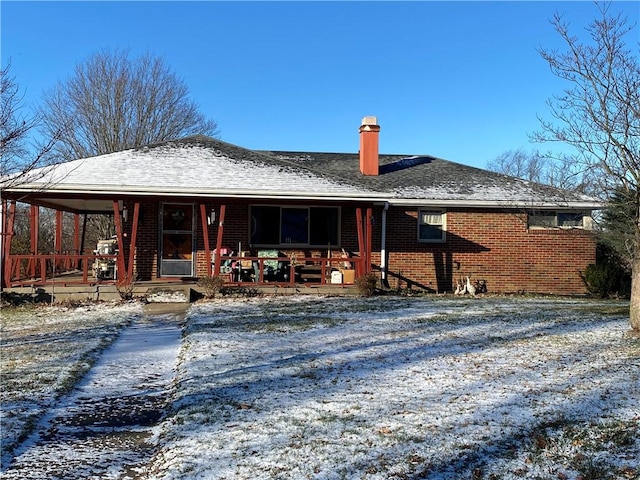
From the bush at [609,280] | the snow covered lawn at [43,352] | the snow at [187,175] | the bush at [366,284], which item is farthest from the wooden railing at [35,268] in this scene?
the bush at [609,280]

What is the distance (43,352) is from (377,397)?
484 cm

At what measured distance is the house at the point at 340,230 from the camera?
47.0 ft

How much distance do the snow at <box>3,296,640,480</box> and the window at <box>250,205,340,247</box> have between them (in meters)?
5.41

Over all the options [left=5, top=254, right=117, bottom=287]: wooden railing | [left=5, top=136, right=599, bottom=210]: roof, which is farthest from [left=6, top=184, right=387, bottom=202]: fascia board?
[left=5, top=254, right=117, bottom=287]: wooden railing

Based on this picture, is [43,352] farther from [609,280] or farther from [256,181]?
[609,280]

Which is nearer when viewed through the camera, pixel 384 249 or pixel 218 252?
pixel 218 252

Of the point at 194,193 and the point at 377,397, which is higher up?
the point at 194,193

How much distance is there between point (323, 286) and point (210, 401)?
8.50 meters

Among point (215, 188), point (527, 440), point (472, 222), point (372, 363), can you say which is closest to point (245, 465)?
point (527, 440)

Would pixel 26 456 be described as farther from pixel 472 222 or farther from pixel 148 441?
pixel 472 222

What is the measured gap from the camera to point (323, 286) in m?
14.0

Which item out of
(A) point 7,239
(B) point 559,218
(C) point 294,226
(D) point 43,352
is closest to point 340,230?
(C) point 294,226

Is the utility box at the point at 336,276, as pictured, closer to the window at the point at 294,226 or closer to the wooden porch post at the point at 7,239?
the window at the point at 294,226

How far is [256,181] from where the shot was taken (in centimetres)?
1398
